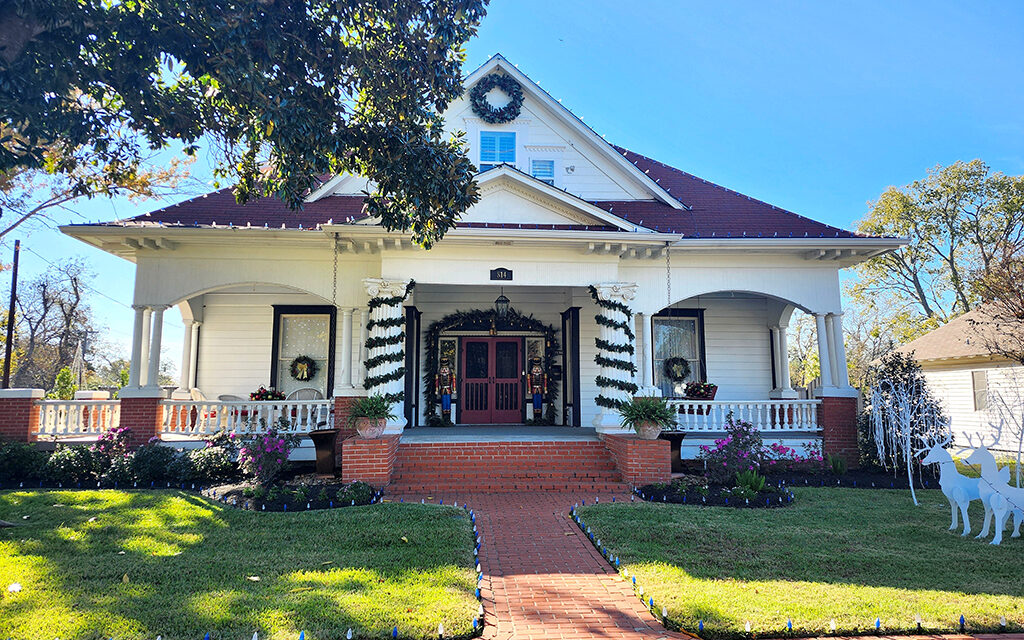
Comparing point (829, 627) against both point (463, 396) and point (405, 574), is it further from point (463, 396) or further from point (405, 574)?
point (463, 396)

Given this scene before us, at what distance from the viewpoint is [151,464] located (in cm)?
908

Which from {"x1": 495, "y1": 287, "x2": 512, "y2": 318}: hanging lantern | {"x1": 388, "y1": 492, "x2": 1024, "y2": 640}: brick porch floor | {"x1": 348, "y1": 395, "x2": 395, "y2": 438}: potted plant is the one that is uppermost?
{"x1": 495, "y1": 287, "x2": 512, "y2": 318}: hanging lantern

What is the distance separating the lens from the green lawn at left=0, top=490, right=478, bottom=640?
12.8ft

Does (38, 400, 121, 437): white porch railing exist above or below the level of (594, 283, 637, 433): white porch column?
below

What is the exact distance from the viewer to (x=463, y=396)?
13445mm

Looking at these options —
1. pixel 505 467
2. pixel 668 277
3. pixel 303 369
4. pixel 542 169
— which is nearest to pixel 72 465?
pixel 303 369

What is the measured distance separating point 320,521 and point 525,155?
9519 millimetres

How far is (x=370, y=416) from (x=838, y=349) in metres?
9.21

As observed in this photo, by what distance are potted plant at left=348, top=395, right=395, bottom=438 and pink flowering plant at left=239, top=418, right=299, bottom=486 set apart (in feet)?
3.65

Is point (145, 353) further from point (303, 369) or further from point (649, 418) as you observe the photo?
point (649, 418)

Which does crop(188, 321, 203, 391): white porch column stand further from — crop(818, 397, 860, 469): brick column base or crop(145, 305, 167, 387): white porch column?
crop(818, 397, 860, 469): brick column base

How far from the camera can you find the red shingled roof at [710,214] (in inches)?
468

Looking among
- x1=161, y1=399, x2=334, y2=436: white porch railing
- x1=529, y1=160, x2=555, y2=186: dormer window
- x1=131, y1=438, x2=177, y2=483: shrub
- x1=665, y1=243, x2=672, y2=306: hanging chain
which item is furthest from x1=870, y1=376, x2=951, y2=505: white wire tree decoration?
x1=131, y1=438, x2=177, y2=483: shrub

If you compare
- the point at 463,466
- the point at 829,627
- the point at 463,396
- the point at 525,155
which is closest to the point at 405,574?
the point at 829,627
